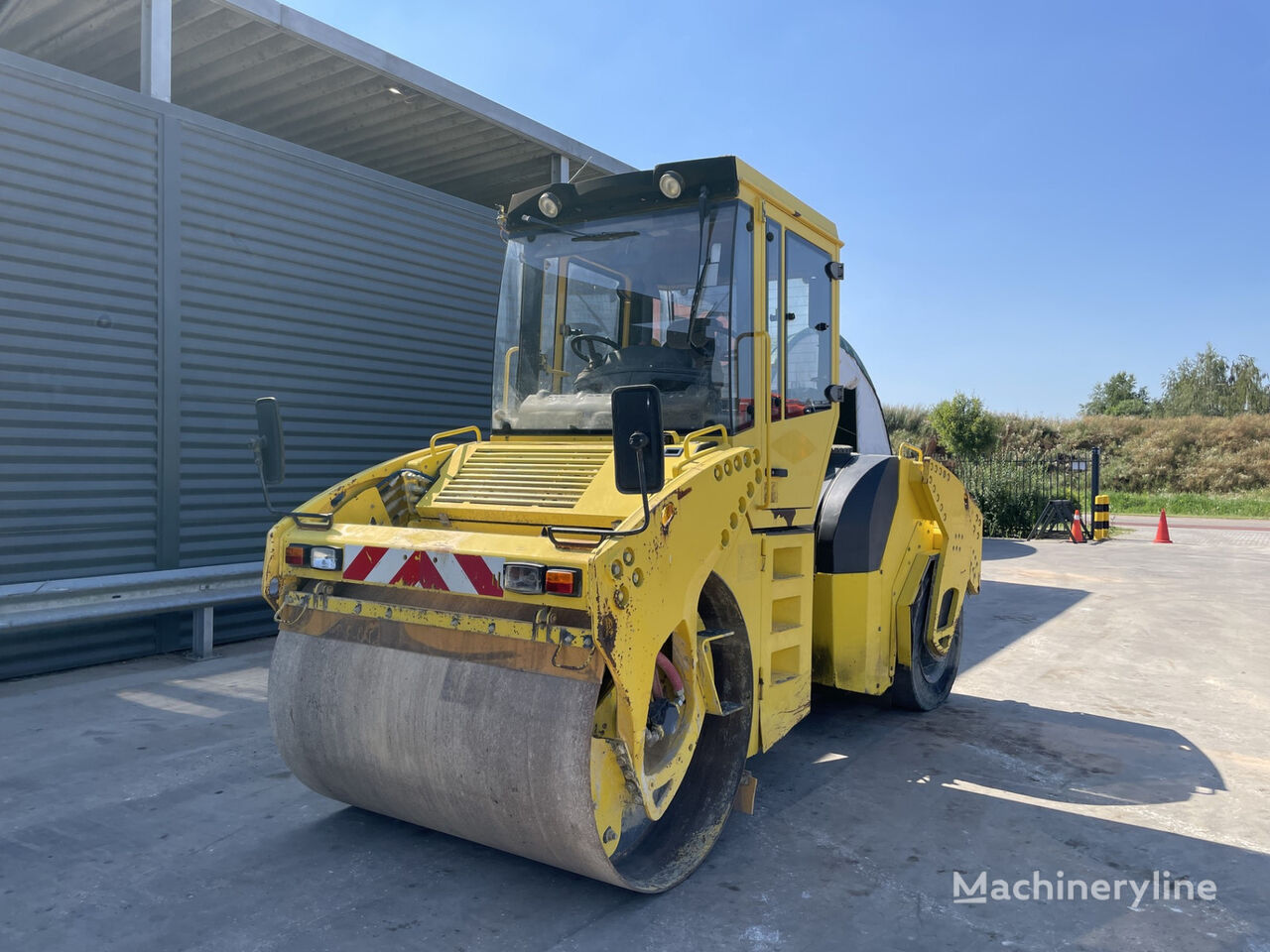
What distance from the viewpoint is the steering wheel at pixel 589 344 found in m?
4.42

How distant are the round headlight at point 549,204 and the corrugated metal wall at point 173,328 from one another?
3858mm

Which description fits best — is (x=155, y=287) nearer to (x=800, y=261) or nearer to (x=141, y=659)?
(x=141, y=659)

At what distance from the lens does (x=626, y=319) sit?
4355mm

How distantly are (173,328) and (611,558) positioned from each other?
5370mm

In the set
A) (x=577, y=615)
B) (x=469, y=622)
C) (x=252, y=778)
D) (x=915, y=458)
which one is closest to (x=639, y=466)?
(x=577, y=615)

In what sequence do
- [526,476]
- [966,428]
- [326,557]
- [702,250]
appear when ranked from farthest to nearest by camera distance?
[966,428] < [702,250] < [526,476] < [326,557]

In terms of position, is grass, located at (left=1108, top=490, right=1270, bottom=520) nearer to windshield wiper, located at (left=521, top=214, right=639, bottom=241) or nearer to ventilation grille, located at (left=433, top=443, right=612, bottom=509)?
windshield wiper, located at (left=521, top=214, right=639, bottom=241)

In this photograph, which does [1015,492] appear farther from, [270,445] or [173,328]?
[270,445]

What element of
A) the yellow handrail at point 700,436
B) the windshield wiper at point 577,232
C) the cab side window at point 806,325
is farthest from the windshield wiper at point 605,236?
the yellow handrail at point 700,436

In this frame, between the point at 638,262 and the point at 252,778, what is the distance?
308 centimetres

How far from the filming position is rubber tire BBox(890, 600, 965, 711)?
5.51m

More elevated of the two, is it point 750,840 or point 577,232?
point 577,232

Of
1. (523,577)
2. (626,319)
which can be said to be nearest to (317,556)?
(523,577)

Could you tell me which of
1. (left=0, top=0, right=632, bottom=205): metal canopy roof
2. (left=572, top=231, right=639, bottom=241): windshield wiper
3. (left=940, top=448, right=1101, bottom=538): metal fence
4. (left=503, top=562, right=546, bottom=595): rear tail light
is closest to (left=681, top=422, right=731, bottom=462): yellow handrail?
(left=503, top=562, right=546, bottom=595): rear tail light
